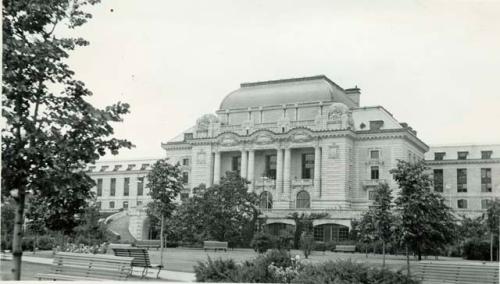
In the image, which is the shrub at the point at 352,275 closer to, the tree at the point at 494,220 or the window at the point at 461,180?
the tree at the point at 494,220

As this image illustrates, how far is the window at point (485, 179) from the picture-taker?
82.2m

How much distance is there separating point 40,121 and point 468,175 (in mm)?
80278

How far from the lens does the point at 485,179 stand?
272ft

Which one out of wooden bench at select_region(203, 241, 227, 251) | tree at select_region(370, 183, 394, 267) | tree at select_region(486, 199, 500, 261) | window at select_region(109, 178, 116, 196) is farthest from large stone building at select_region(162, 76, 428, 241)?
tree at select_region(370, 183, 394, 267)

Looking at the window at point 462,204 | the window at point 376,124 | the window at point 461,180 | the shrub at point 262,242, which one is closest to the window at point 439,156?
the window at point 461,180

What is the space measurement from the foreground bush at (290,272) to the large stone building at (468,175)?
6485cm

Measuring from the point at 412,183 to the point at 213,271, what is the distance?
11500 mm

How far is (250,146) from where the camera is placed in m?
81.9

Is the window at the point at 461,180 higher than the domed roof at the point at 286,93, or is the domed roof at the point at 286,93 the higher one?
Result: the domed roof at the point at 286,93

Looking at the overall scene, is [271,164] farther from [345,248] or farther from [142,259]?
[142,259]

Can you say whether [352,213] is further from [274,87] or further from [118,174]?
[118,174]

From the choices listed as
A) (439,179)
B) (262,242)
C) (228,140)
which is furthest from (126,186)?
(262,242)

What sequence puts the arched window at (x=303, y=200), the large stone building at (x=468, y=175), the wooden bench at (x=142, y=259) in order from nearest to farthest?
the wooden bench at (x=142, y=259), the arched window at (x=303, y=200), the large stone building at (x=468, y=175)

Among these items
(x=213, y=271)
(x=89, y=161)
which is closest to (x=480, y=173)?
(x=213, y=271)
